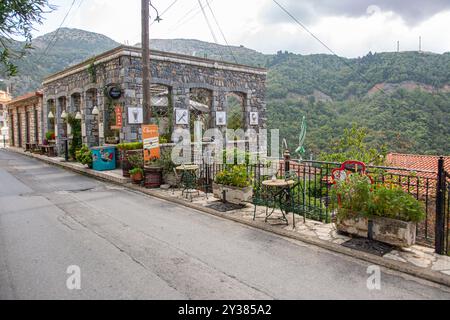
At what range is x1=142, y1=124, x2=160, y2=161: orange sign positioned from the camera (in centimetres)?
1021

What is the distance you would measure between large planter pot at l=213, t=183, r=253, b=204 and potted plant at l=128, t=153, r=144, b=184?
3231 millimetres

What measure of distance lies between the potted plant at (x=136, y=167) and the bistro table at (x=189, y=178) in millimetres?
1552

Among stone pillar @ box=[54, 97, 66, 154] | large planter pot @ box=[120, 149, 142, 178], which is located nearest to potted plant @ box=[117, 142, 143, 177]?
large planter pot @ box=[120, 149, 142, 178]

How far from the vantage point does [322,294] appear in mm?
3648

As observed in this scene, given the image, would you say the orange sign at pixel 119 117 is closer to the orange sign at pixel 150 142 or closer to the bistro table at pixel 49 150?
the orange sign at pixel 150 142

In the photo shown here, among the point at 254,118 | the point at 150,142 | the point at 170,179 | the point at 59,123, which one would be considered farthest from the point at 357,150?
the point at 59,123

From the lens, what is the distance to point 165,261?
4.58 metres

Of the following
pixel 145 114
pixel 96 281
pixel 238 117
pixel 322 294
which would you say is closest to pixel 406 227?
pixel 322 294

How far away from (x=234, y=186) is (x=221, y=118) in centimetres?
885

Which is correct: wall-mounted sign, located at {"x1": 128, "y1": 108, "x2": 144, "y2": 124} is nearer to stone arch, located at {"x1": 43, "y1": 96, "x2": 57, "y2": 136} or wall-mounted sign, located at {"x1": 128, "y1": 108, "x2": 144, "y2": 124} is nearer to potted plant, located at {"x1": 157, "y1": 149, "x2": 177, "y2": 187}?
potted plant, located at {"x1": 157, "y1": 149, "x2": 177, "y2": 187}

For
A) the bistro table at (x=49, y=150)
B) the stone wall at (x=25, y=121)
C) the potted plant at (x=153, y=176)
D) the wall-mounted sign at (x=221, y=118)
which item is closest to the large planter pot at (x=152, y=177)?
the potted plant at (x=153, y=176)

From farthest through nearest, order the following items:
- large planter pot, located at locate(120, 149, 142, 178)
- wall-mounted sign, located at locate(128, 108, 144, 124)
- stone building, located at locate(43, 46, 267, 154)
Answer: stone building, located at locate(43, 46, 267, 154)
wall-mounted sign, located at locate(128, 108, 144, 124)
large planter pot, located at locate(120, 149, 142, 178)
